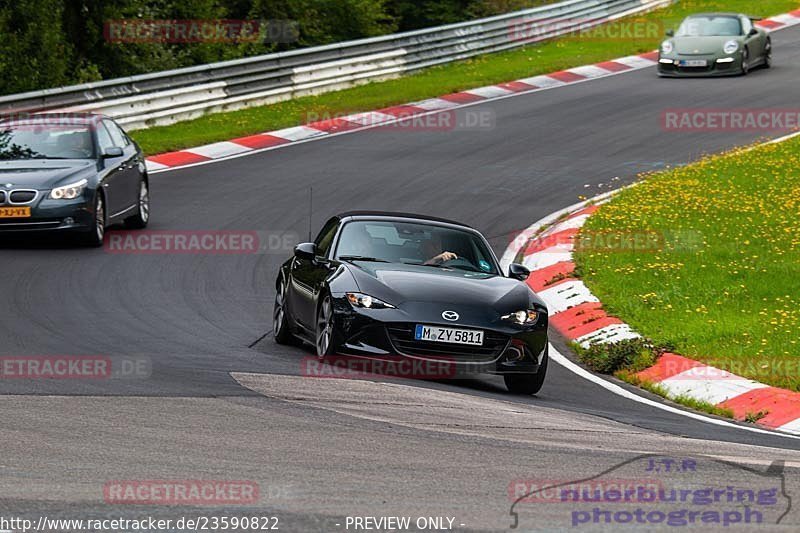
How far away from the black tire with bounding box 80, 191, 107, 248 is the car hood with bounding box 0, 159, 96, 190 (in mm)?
397

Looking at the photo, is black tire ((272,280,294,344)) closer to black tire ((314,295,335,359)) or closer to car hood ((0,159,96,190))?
black tire ((314,295,335,359))

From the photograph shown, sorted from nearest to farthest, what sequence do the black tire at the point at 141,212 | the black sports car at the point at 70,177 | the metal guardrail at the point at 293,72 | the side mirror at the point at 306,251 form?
the side mirror at the point at 306,251 < the black sports car at the point at 70,177 < the black tire at the point at 141,212 < the metal guardrail at the point at 293,72

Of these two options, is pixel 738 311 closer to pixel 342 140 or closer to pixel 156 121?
pixel 342 140

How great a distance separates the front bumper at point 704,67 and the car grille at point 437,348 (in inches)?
854

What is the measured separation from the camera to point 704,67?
32.0 metres

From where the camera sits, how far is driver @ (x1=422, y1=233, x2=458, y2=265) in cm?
1252

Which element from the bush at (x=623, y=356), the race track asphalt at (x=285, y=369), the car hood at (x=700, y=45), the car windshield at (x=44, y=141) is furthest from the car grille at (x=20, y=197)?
the car hood at (x=700, y=45)

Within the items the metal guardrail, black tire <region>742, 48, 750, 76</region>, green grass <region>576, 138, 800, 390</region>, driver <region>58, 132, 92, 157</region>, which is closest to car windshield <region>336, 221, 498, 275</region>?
green grass <region>576, 138, 800, 390</region>

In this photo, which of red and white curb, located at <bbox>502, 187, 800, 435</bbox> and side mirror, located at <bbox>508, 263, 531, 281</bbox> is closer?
red and white curb, located at <bbox>502, 187, 800, 435</bbox>

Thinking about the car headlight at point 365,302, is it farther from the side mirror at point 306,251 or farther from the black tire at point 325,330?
the side mirror at point 306,251

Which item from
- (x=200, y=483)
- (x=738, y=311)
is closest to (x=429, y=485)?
(x=200, y=483)

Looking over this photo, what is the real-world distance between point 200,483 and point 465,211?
13497mm

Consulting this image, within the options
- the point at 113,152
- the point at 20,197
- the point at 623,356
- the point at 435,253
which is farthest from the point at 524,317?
the point at 113,152

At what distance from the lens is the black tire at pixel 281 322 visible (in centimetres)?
1310
